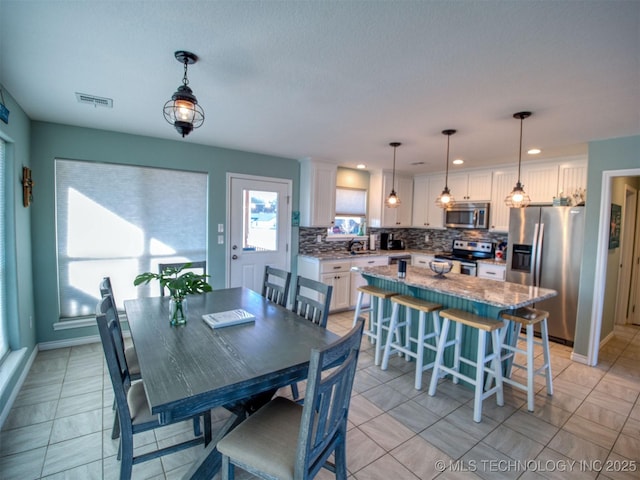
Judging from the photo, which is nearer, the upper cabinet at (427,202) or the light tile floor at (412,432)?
the light tile floor at (412,432)

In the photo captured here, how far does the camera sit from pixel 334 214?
5039mm

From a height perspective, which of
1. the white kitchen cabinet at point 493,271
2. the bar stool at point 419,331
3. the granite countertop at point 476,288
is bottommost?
the bar stool at point 419,331

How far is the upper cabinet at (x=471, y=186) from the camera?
4.89 m

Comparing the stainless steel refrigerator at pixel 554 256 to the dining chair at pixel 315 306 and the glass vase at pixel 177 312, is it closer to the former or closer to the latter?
the dining chair at pixel 315 306

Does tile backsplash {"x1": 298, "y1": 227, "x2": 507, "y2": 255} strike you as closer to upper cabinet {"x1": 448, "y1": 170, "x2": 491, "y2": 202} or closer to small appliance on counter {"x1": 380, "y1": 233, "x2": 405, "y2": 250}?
small appliance on counter {"x1": 380, "y1": 233, "x2": 405, "y2": 250}

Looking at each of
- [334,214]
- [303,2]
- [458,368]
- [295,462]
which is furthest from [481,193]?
[295,462]

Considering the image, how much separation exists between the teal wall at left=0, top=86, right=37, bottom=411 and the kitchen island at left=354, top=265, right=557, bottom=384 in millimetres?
3123

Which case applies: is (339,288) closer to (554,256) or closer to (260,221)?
(260,221)

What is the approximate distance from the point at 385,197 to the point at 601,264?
119 inches

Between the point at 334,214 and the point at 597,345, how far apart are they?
352 cm

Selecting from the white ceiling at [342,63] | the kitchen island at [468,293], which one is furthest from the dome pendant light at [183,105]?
the kitchen island at [468,293]

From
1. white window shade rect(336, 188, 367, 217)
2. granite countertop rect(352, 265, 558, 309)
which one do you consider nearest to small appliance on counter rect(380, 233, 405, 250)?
white window shade rect(336, 188, 367, 217)

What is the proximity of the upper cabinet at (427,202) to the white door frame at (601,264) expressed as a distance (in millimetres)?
2447

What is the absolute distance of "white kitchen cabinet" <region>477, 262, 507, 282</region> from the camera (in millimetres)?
4348
